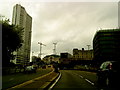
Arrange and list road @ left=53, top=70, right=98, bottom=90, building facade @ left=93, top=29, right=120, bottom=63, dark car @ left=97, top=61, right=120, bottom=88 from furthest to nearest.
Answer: building facade @ left=93, top=29, right=120, bottom=63 < road @ left=53, top=70, right=98, bottom=90 < dark car @ left=97, top=61, right=120, bottom=88

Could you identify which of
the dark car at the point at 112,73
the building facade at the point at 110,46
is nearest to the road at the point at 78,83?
the dark car at the point at 112,73

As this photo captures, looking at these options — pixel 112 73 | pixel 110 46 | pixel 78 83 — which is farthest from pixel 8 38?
pixel 112 73

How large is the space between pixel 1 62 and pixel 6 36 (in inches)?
238

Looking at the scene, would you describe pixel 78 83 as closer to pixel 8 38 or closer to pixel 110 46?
pixel 8 38

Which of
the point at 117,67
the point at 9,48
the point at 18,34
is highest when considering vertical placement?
the point at 18,34

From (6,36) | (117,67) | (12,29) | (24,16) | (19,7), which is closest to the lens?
(117,67)

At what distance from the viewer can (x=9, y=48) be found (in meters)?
42.3

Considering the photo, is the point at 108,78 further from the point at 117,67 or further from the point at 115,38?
the point at 115,38

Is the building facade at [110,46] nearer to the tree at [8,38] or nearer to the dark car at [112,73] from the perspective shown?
the tree at [8,38]

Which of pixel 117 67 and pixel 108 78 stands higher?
pixel 117 67

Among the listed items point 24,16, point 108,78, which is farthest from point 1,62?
point 24,16

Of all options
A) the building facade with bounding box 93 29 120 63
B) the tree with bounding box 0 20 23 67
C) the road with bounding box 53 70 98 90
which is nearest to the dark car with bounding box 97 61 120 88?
the road with bounding box 53 70 98 90

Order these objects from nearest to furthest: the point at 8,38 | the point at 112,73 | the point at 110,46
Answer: the point at 112,73, the point at 8,38, the point at 110,46

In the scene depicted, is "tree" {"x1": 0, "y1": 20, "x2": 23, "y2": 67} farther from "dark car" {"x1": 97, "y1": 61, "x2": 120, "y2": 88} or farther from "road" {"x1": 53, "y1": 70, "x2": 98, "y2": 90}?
"dark car" {"x1": 97, "y1": 61, "x2": 120, "y2": 88}
